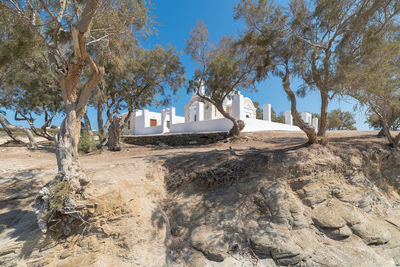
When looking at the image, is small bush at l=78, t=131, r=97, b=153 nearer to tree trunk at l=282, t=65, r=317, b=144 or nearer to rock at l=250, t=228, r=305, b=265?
rock at l=250, t=228, r=305, b=265

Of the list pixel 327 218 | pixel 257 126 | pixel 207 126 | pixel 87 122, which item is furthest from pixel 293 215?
pixel 87 122

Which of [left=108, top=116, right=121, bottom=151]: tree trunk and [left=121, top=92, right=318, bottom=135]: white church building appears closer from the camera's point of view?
[left=108, top=116, right=121, bottom=151]: tree trunk

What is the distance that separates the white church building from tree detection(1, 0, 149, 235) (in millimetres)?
8687

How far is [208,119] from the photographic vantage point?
18562 millimetres

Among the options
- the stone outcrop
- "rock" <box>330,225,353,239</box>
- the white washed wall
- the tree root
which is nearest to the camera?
the tree root

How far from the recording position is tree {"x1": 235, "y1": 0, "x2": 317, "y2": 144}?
20.3 ft

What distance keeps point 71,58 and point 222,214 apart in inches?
201

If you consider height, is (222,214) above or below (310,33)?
below

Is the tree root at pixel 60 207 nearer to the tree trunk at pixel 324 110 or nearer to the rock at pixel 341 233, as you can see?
the rock at pixel 341 233

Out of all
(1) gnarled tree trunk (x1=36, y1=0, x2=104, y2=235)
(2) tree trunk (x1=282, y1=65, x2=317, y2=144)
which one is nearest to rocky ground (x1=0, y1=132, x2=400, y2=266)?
(1) gnarled tree trunk (x1=36, y1=0, x2=104, y2=235)

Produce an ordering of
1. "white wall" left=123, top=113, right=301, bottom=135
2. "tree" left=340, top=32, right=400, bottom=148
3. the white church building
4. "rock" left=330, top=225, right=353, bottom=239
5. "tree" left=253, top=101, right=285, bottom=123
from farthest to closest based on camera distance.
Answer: "tree" left=253, top=101, right=285, bottom=123 < the white church building < "white wall" left=123, top=113, right=301, bottom=135 < "tree" left=340, top=32, right=400, bottom=148 < "rock" left=330, top=225, right=353, bottom=239

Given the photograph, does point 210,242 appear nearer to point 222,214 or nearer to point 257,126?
point 222,214

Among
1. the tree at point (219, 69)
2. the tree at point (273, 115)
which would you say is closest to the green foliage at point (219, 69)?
the tree at point (219, 69)

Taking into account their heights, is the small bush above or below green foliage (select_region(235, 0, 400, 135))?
below
